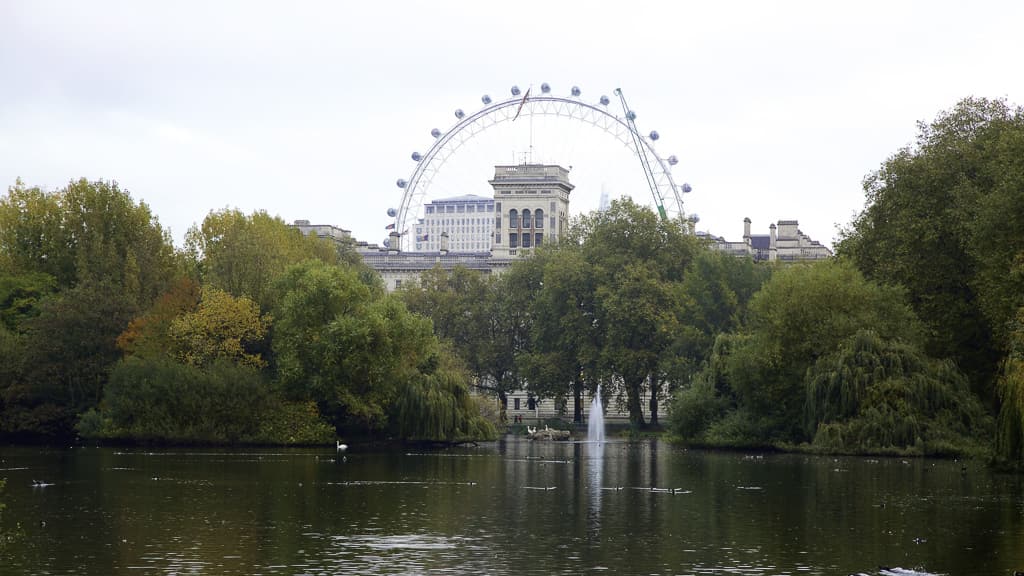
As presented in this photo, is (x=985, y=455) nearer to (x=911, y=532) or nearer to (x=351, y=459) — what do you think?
(x=911, y=532)

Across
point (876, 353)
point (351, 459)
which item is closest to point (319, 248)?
point (351, 459)

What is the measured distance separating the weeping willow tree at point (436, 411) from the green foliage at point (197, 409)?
3.86m

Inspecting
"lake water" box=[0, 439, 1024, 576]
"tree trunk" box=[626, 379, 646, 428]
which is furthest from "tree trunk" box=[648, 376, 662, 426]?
"lake water" box=[0, 439, 1024, 576]

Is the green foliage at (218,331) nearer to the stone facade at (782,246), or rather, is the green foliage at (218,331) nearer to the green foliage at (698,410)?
the green foliage at (698,410)

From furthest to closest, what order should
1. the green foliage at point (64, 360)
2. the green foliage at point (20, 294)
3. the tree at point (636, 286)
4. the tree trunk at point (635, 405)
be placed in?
the tree trunk at point (635, 405) → the tree at point (636, 286) → the green foliage at point (20, 294) → the green foliage at point (64, 360)

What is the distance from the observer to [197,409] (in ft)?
232

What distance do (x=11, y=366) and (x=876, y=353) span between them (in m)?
42.0

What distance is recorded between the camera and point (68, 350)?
7456cm

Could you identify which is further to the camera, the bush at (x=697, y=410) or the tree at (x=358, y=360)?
the tree at (x=358, y=360)

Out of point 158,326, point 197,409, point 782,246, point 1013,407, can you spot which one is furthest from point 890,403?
point 782,246

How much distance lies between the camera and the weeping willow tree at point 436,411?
7125 cm

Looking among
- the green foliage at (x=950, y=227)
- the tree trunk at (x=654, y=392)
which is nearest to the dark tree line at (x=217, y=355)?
the green foliage at (x=950, y=227)

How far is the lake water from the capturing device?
27438 mm

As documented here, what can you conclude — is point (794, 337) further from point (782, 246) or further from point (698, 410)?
point (782, 246)
